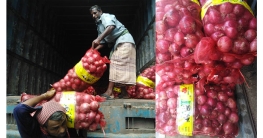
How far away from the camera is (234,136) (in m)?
1.04

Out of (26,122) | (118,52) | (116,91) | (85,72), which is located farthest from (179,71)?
(116,91)

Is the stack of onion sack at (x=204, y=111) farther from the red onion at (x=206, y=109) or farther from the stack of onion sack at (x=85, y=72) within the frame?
the stack of onion sack at (x=85, y=72)

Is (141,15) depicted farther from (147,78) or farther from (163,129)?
(163,129)

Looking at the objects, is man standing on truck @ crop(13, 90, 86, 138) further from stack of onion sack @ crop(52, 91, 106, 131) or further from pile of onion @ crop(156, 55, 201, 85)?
pile of onion @ crop(156, 55, 201, 85)

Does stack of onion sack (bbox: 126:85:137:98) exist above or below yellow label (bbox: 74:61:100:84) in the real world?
below

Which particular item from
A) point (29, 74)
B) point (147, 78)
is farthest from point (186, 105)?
point (29, 74)

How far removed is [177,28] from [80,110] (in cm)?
111

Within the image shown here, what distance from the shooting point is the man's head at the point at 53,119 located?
64.8 inches

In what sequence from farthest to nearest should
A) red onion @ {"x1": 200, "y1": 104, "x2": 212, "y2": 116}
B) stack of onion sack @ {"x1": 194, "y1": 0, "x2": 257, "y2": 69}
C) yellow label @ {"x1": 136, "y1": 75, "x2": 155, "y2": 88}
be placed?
yellow label @ {"x1": 136, "y1": 75, "x2": 155, "y2": 88} < red onion @ {"x1": 200, "y1": 104, "x2": 212, "y2": 116} < stack of onion sack @ {"x1": 194, "y1": 0, "x2": 257, "y2": 69}

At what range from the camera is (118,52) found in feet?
9.06

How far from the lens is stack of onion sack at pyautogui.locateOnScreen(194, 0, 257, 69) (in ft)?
2.82

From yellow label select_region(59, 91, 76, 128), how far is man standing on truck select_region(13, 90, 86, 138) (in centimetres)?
6

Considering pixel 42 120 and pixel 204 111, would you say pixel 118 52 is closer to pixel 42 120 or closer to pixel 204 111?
pixel 42 120

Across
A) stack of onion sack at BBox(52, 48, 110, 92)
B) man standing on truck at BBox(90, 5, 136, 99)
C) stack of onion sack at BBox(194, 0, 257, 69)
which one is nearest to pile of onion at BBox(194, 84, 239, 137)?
stack of onion sack at BBox(194, 0, 257, 69)
